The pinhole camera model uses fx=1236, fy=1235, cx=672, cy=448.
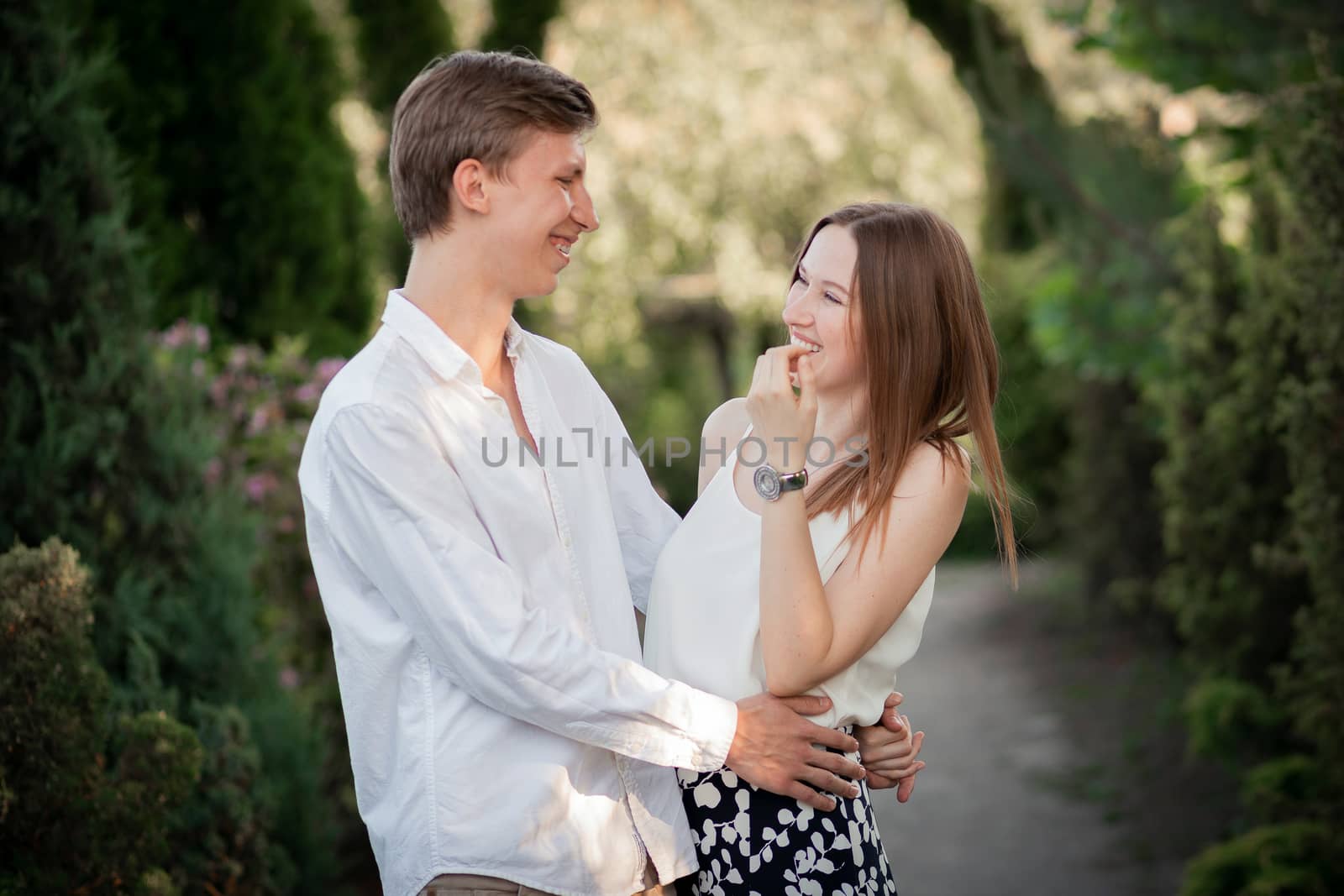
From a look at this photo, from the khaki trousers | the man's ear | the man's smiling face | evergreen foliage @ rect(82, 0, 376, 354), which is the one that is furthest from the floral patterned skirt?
evergreen foliage @ rect(82, 0, 376, 354)

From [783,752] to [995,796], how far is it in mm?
4676

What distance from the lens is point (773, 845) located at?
6.94ft

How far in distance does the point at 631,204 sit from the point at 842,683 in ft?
43.7

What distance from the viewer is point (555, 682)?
1919 mm

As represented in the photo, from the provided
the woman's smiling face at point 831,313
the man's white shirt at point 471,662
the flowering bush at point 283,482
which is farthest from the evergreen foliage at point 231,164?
the woman's smiling face at point 831,313

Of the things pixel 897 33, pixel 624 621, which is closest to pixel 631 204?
pixel 897 33

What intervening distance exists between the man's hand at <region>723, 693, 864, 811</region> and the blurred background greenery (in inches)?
27.6

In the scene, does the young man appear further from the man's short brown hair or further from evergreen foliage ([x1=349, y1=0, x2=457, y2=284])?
evergreen foliage ([x1=349, y1=0, x2=457, y2=284])

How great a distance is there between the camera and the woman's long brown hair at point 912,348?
2.20 meters

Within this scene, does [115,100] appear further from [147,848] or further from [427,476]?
[427,476]

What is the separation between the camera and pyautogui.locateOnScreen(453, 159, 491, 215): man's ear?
211cm

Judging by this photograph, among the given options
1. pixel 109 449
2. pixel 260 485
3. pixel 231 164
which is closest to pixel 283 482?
pixel 260 485

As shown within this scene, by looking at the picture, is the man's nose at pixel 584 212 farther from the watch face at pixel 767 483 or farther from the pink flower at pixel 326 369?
the pink flower at pixel 326 369

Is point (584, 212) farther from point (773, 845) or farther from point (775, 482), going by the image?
point (773, 845)
